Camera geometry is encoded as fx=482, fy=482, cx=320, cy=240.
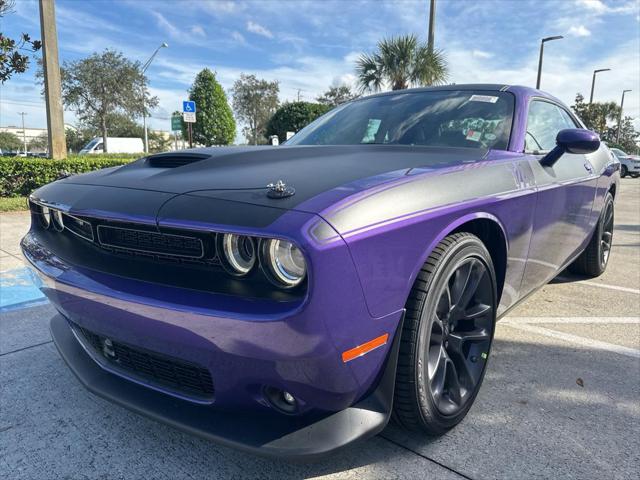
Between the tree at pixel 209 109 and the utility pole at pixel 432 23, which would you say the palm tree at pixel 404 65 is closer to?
the utility pole at pixel 432 23

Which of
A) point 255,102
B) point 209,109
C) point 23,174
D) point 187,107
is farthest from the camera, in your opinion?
point 255,102

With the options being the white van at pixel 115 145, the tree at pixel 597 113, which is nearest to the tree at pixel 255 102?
the white van at pixel 115 145

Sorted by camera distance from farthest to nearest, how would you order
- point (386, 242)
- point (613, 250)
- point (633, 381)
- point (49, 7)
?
point (49, 7), point (613, 250), point (633, 381), point (386, 242)

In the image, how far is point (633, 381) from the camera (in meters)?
2.37

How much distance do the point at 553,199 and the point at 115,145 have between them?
33034mm

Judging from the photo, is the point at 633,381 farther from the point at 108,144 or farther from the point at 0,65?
the point at 108,144

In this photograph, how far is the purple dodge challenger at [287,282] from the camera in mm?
1323

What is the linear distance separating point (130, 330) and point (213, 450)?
2.04 ft

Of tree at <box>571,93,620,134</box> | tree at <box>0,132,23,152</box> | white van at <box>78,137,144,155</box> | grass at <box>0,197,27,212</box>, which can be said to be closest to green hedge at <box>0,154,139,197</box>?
grass at <box>0,197,27,212</box>

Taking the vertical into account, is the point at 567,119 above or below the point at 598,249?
above

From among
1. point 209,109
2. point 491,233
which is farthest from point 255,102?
point 491,233

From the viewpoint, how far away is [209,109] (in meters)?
29.5

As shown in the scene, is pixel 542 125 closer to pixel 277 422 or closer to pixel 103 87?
pixel 277 422

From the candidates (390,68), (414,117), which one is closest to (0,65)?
(414,117)
